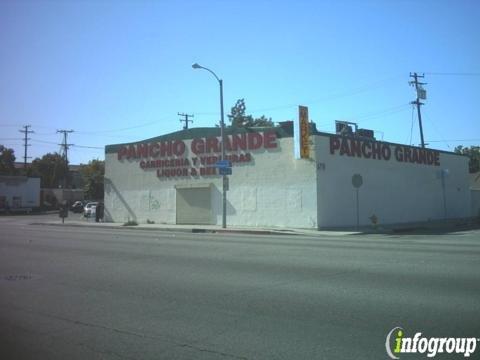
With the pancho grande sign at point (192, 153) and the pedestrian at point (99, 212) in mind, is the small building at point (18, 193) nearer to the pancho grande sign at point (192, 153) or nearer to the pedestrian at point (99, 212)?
the pedestrian at point (99, 212)

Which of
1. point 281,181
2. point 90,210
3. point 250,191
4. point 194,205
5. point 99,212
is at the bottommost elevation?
point 99,212

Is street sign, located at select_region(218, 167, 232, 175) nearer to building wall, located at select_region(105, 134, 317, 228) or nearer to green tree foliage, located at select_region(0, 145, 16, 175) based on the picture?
building wall, located at select_region(105, 134, 317, 228)

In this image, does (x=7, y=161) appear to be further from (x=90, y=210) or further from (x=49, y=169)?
(x=90, y=210)

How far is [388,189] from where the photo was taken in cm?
3522

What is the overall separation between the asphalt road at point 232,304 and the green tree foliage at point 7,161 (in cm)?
8140

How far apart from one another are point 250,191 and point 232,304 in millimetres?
24461

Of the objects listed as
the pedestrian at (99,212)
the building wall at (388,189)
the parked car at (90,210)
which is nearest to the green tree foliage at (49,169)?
the parked car at (90,210)

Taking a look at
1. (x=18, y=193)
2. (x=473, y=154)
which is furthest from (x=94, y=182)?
(x=473, y=154)

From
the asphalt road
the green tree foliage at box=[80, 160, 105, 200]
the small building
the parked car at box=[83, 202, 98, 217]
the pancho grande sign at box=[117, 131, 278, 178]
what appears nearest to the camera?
the asphalt road

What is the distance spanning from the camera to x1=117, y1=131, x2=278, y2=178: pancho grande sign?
33.2 m

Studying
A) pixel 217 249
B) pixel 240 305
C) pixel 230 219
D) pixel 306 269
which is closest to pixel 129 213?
pixel 230 219

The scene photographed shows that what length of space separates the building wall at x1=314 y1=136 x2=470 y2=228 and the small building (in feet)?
155

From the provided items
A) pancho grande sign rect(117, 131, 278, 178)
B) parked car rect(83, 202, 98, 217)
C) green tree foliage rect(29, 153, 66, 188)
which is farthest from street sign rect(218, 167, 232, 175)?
green tree foliage rect(29, 153, 66, 188)

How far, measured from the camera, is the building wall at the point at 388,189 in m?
30.6
